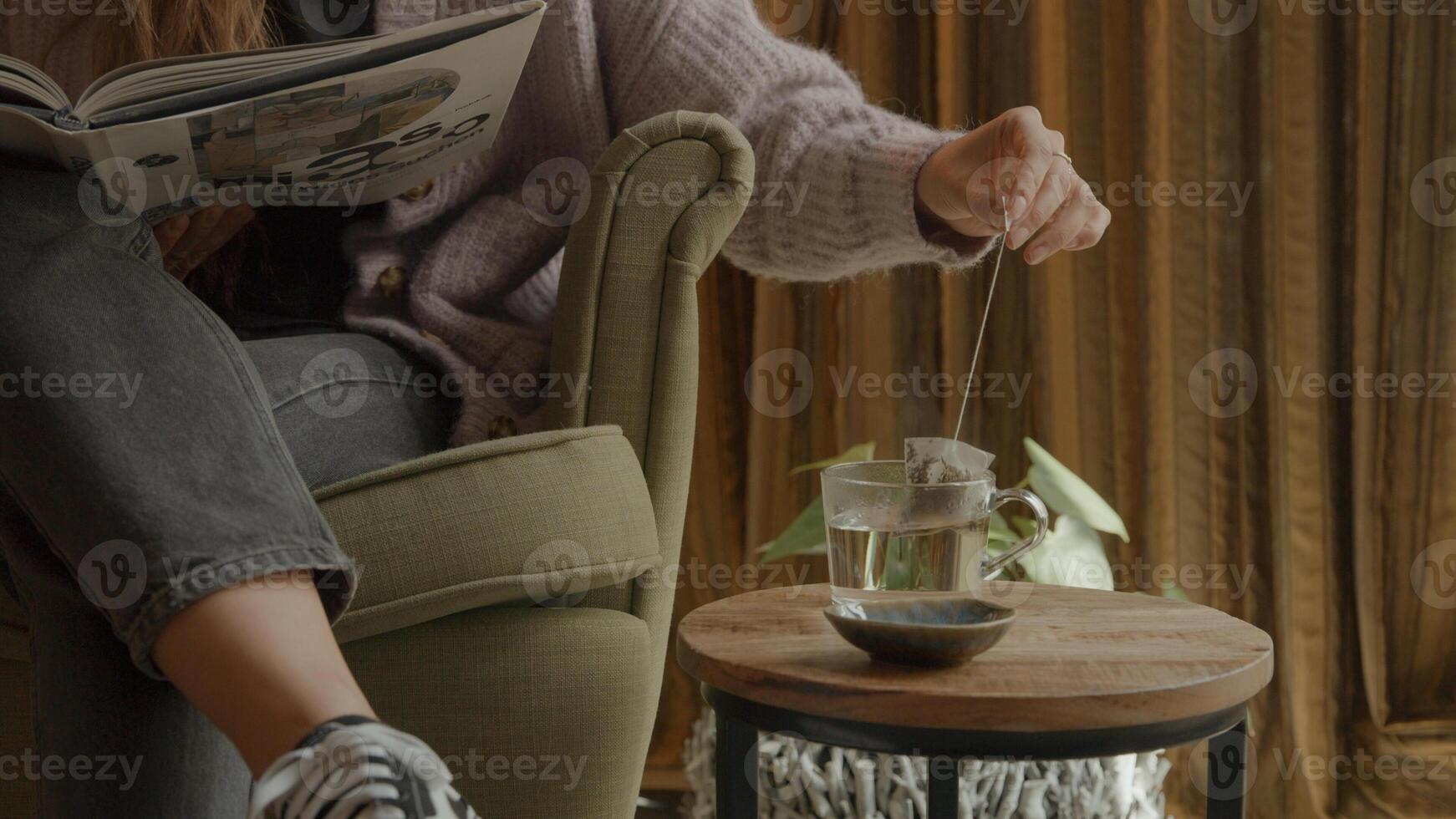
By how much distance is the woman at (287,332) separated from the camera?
540mm

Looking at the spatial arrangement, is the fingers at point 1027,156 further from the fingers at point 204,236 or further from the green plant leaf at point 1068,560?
the fingers at point 204,236

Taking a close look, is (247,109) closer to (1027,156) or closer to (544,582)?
(544,582)

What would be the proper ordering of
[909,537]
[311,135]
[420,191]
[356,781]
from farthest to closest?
[420,191] < [311,135] < [909,537] < [356,781]

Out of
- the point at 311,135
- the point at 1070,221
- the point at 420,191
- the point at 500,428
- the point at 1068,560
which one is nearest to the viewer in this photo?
the point at 311,135

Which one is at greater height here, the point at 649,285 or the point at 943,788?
the point at 649,285

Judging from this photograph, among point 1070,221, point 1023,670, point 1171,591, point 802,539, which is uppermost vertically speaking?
point 1070,221

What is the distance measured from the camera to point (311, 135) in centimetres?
73

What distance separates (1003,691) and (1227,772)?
20cm

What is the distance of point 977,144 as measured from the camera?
33.4 inches

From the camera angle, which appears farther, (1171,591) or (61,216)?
(1171,591)

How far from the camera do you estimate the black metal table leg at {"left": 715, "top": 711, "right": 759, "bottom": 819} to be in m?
0.66

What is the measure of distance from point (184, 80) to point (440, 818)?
449mm

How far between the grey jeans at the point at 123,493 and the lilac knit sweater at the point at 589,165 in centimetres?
35

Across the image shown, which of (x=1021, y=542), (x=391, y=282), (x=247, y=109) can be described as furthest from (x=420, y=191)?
Result: (x=1021, y=542)
